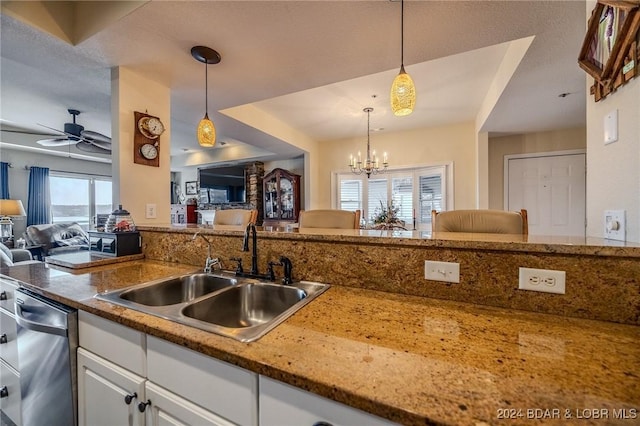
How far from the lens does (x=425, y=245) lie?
1.01 meters

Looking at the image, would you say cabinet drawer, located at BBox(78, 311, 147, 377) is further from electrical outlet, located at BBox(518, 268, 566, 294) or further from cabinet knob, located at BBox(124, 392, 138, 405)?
electrical outlet, located at BBox(518, 268, 566, 294)

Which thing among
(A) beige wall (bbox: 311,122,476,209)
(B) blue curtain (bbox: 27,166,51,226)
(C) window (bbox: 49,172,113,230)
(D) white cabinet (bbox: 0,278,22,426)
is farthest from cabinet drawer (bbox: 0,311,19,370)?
(B) blue curtain (bbox: 27,166,51,226)

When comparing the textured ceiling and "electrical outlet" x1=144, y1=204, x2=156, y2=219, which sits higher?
the textured ceiling

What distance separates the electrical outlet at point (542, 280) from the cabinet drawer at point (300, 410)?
692mm

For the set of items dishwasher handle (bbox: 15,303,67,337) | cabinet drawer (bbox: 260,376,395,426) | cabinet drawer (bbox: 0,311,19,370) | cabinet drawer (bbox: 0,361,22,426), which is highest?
cabinet drawer (bbox: 260,376,395,426)

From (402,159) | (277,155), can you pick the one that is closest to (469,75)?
(402,159)

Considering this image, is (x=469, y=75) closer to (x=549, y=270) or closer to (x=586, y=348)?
(x=549, y=270)

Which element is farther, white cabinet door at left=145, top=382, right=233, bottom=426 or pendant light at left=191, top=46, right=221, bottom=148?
pendant light at left=191, top=46, right=221, bottom=148

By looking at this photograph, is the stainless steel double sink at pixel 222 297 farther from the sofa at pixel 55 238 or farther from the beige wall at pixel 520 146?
the sofa at pixel 55 238

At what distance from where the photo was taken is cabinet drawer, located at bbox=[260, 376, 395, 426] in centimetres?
53

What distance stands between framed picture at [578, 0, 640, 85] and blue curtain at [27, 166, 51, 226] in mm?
8113

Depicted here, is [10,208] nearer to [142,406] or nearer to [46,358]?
[46,358]

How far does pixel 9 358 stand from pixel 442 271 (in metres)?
2.15

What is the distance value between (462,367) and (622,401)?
252 mm
